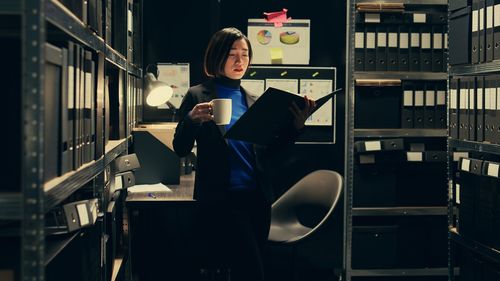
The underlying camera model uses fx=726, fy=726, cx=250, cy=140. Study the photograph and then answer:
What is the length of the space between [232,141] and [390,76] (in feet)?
5.00

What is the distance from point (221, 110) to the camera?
2850 millimetres

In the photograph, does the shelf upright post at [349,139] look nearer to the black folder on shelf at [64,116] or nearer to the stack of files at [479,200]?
the stack of files at [479,200]

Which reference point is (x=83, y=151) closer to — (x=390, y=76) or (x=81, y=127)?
(x=81, y=127)

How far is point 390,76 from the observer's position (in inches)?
169

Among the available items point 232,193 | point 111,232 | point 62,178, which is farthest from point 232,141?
point 62,178

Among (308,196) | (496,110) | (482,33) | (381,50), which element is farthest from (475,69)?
(308,196)

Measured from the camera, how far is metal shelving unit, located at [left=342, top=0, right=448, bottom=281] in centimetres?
429

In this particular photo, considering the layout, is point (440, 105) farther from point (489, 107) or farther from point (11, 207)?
point (11, 207)

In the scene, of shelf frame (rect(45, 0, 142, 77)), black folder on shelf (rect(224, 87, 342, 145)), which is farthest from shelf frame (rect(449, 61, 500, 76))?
shelf frame (rect(45, 0, 142, 77))

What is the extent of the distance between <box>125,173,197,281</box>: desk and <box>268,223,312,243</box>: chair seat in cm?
43

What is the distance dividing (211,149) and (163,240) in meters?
1.47

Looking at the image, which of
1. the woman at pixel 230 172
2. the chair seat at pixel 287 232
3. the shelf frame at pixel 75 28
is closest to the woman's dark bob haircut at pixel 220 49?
the woman at pixel 230 172

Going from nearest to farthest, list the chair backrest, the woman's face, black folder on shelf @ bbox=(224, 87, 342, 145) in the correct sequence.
Result: black folder on shelf @ bbox=(224, 87, 342, 145), the woman's face, the chair backrest

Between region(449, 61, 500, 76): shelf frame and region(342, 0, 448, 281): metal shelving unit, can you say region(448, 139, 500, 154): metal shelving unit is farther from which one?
region(342, 0, 448, 281): metal shelving unit
